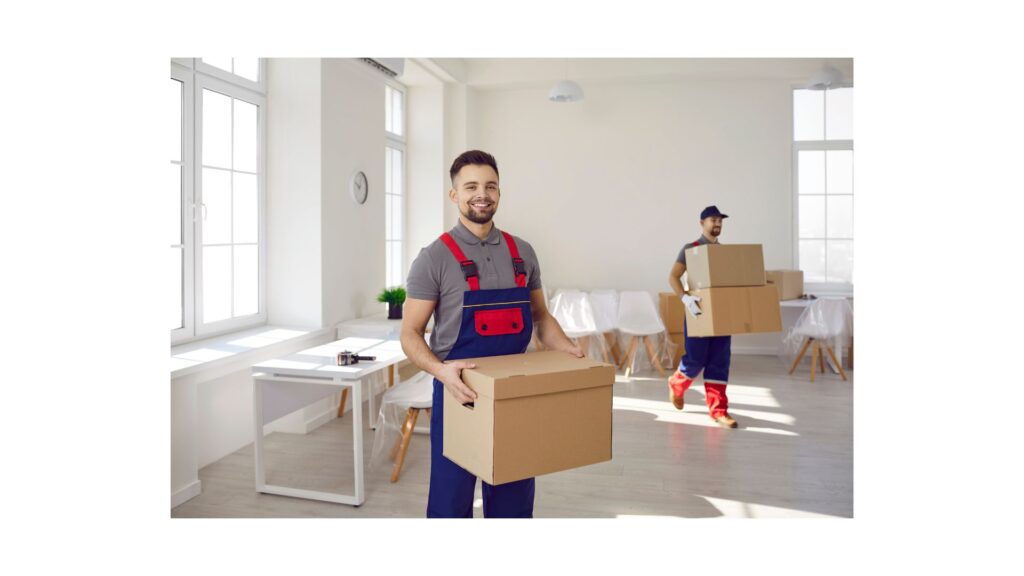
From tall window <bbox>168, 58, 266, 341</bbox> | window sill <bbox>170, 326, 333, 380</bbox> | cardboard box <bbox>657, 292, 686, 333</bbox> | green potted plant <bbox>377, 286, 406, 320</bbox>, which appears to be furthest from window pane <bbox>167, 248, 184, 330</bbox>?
cardboard box <bbox>657, 292, 686, 333</bbox>

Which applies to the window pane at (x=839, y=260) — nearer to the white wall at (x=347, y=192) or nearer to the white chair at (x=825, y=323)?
the white chair at (x=825, y=323)

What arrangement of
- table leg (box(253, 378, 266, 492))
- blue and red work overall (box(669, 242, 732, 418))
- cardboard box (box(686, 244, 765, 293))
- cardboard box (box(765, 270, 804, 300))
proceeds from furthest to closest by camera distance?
cardboard box (box(765, 270, 804, 300)), blue and red work overall (box(669, 242, 732, 418)), cardboard box (box(686, 244, 765, 293)), table leg (box(253, 378, 266, 492))

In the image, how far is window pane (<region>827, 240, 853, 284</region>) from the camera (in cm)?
750

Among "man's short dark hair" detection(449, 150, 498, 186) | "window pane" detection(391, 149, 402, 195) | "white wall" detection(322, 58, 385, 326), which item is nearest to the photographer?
"man's short dark hair" detection(449, 150, 498, 186)

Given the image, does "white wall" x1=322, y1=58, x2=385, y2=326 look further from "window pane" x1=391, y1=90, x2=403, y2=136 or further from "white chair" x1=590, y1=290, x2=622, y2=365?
"white chair" x1=590, y1=290, x2=622, y2=365

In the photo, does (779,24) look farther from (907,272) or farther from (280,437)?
(280,437)

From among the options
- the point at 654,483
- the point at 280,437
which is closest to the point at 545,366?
the point at 654,483

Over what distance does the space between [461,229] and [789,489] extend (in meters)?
2.43

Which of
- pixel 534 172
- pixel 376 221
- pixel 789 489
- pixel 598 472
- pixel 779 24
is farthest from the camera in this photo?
pixel 534 172

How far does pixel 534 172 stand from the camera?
7988 millimetres

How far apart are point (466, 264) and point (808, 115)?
6678 mm

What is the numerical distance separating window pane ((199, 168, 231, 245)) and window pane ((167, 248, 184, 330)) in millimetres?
245

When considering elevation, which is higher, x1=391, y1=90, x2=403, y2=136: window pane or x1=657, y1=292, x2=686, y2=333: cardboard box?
x1=391, y1=90, x2=403, y2=136: window pane

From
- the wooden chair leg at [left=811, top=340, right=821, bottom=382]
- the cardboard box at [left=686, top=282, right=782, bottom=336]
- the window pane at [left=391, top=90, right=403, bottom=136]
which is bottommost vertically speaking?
the wooden chair leg at [left=811, top=340, right=821, bottom=382]
